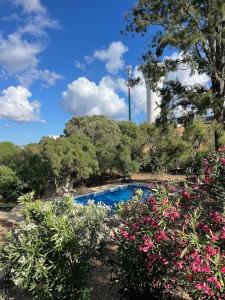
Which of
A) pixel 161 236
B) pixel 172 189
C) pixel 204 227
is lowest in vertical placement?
pixel 161 236

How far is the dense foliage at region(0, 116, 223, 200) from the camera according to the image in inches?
557

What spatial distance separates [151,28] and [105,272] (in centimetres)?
1089

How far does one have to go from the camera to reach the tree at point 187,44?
1265cm

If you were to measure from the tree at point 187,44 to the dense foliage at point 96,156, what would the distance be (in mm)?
999

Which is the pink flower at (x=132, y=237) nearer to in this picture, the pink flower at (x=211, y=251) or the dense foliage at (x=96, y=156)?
the pink flower at (x=211, y=251)

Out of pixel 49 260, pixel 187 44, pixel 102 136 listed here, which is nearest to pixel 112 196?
pixel 102 136

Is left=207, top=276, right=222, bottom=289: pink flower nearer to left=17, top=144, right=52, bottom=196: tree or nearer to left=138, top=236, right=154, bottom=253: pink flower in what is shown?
left=138, top=236, right=154, bottom=253: pink flower

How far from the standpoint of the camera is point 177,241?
125 inches

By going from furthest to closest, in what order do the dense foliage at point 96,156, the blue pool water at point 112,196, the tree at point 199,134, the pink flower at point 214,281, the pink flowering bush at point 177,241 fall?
1. the blue pool water at point 112,196
2. the dense foliage at point 96,156
3. the tree at point 199,134
4. the pink flowering bush at point 177,241
5. the pink flower at point 214,281

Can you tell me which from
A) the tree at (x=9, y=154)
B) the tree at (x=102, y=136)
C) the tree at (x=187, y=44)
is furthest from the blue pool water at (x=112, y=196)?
the tree at (x=187, y=44)

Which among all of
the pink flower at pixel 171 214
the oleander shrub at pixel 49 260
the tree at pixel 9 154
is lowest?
the oleander shrub at pixel 49 260

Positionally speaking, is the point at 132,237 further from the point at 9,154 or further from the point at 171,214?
the point at 9,154

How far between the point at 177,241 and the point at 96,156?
16.9m

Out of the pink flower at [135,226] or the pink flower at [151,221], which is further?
the pink flower at [135,226]
